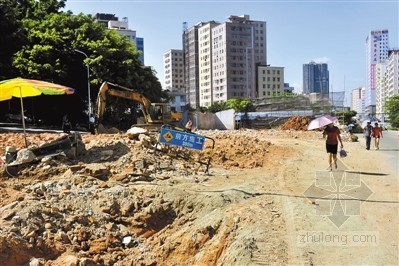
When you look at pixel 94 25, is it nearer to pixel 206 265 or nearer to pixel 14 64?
pixel 14 64

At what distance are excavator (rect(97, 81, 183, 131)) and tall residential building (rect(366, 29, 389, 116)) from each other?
430ft

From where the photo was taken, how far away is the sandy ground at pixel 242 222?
669cm

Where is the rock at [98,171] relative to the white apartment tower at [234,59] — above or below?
below

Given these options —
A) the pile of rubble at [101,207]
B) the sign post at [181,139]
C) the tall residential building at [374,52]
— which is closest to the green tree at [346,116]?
the pile of rubble at [101,207]

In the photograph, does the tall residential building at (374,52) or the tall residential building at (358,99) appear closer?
the tall residential building at (374,52)

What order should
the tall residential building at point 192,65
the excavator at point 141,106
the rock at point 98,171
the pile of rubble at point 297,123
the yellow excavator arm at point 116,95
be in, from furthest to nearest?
the tall residential building at point 192,65 < the pile of rubble at point 297,123 < the excavator at point 141,106 < the yellow excavator arm at point 116,95 < the rock at point 98,171

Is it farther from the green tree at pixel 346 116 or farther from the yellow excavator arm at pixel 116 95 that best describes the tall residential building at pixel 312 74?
the yellow excavator arm at pixel 116 95

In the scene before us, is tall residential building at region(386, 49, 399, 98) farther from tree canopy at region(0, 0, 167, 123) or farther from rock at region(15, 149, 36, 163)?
rock at region(15, 149, 36, 163)

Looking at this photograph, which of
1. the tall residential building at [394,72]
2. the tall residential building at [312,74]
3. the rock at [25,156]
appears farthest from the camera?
the tall residential building at [312,74]

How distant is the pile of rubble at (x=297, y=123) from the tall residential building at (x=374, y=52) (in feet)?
363

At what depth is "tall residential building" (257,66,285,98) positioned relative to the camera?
385 ft

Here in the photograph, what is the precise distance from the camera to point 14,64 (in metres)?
30.8

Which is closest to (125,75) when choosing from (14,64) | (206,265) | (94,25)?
(94,25)

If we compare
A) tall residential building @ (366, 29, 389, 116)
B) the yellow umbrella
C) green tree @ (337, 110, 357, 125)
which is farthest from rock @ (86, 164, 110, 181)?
tall residential building @ (366, 29, 389, 116)
